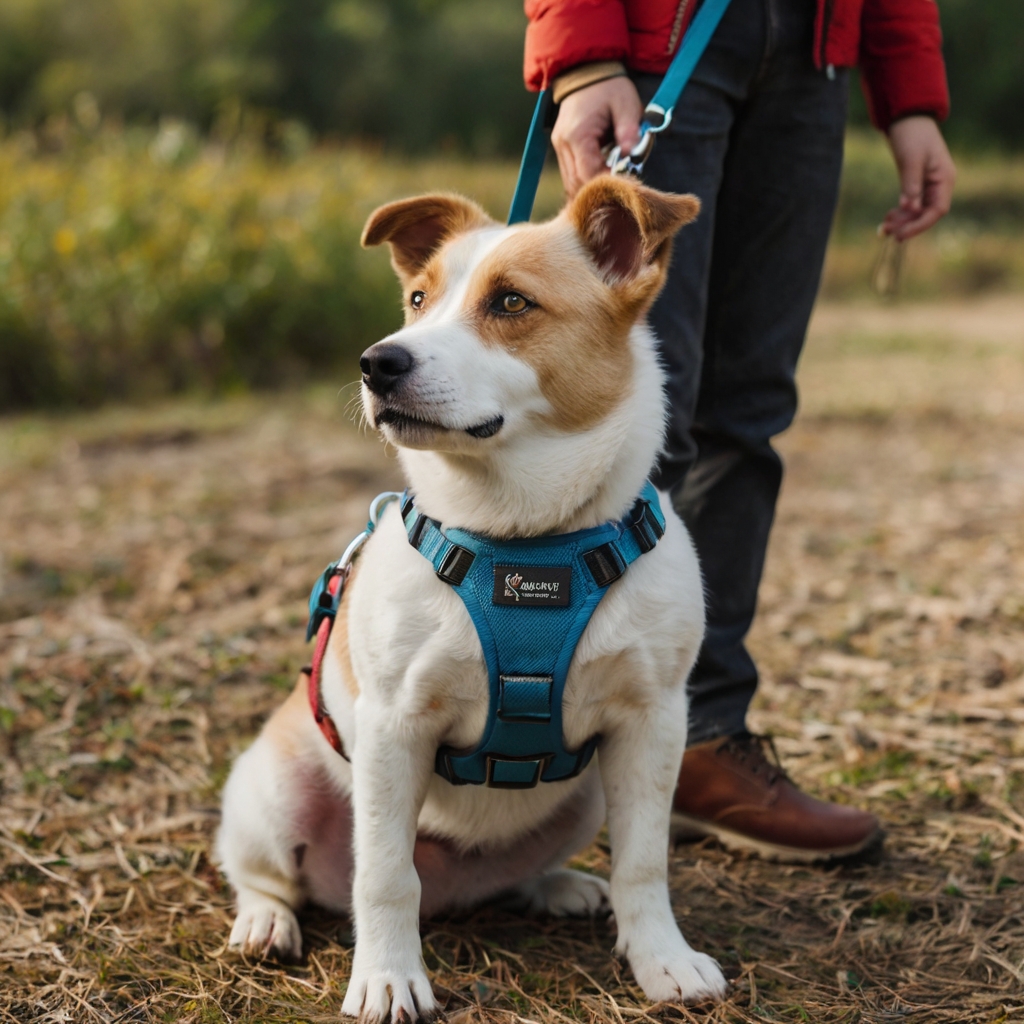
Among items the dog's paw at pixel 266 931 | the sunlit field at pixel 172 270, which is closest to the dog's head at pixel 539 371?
the dog's paw at pixel 266 931

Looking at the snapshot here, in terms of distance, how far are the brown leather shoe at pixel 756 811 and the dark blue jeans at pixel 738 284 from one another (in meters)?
0.07

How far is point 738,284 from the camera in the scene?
2.45 m

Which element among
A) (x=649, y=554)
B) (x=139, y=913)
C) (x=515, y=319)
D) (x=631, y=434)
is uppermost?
(x=515, y=319)

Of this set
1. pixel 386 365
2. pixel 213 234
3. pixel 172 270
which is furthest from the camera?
pixel 213 234

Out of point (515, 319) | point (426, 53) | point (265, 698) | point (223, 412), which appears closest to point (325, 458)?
point (223, 412)

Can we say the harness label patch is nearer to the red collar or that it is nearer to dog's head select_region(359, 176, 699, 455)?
dog's head select_region(359, 176, 699, 455)

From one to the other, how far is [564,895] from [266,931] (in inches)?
24.0

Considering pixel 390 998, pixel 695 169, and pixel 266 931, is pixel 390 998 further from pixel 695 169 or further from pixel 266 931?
pixel 695 169

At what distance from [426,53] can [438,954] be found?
29.0 metres

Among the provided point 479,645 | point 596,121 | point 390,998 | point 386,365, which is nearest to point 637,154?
point 596,121

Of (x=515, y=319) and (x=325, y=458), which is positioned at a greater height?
(x=515, y=319)

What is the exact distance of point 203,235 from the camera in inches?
296

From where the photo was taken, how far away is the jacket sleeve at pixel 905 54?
2.43 meters

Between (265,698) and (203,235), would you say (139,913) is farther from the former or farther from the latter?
(203,235)
